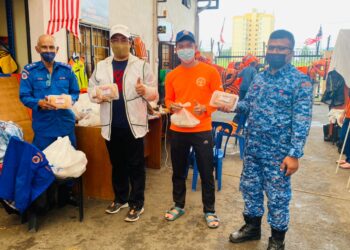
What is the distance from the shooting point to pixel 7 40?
4.47 meters

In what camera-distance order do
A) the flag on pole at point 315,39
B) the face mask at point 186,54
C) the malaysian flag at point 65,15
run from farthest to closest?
the flag on pole at point 315,39 < the malaysian flag at point 65,15 < the face mask at point 186,54

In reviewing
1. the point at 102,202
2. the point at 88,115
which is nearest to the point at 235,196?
the point at 102,202

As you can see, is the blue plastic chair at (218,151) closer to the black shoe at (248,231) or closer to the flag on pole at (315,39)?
the black shoe at (248,231)

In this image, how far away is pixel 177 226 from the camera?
124 inches

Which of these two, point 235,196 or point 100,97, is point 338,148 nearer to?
point 235,196

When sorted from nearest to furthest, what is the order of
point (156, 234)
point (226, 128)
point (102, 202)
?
1. point (156, 234)
2. point (102, 202)
3. point (226, 128)

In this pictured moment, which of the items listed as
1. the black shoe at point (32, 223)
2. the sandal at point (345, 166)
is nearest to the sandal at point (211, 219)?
the black shoe at point (32, 223)

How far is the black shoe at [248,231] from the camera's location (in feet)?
9.23

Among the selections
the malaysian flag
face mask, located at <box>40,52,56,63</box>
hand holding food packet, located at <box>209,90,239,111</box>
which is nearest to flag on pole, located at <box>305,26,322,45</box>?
the malaysian flag

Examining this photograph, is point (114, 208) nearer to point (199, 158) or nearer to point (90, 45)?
point (199, 158)

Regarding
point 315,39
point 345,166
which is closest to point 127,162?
point 345,166

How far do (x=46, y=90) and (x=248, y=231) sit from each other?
8.10ft

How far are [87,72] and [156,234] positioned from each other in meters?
4.11

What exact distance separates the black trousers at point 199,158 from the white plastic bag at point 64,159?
0.98 metres
